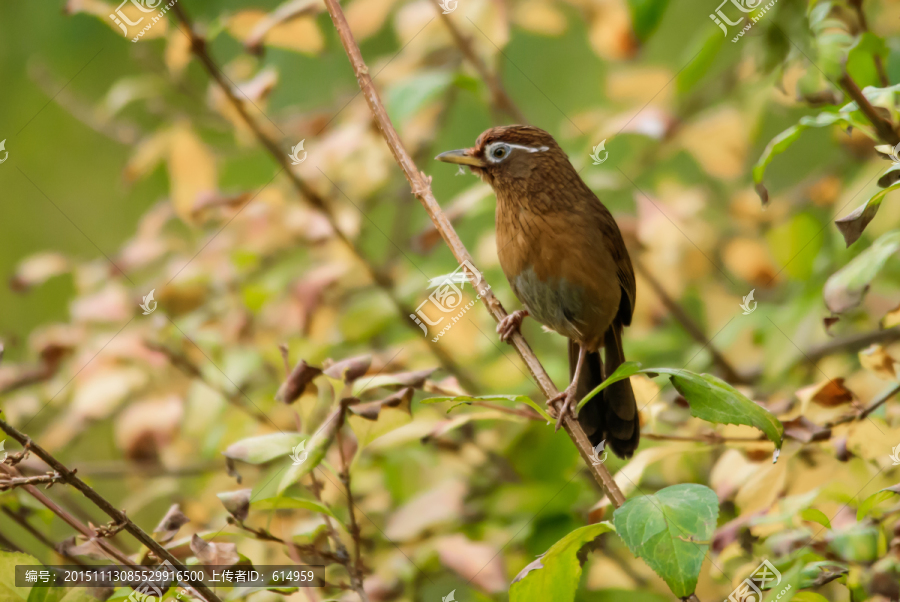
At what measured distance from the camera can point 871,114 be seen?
1755mm

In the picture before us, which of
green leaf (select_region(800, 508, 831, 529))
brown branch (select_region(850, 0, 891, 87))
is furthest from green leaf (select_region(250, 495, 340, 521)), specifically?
brown branch (select_region(850, 0, 891, 87))

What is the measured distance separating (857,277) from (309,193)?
189cm

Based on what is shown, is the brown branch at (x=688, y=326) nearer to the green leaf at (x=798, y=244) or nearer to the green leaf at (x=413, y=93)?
the green leaf at (x=798, y=244)

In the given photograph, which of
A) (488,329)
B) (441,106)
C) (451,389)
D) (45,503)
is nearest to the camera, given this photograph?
(45,503)

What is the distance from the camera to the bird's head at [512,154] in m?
2.56

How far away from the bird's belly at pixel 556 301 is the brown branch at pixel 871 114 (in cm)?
104

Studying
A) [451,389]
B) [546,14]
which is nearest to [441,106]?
[546,14]

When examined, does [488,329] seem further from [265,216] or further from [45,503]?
[45,503]

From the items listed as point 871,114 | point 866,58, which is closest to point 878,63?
point 866,58

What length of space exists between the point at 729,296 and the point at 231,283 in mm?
2176

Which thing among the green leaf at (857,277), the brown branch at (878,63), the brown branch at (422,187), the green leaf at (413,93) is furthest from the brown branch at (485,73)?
the green leaf at (857,277)

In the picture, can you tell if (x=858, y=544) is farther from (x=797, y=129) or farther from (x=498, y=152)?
(x=498, y=152)

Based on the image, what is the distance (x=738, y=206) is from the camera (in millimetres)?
3375

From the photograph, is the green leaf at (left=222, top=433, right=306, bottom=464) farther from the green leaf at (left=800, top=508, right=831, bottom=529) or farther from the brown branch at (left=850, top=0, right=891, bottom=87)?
the brown branch at (left=850, top=0, right=891, bottom=87)
